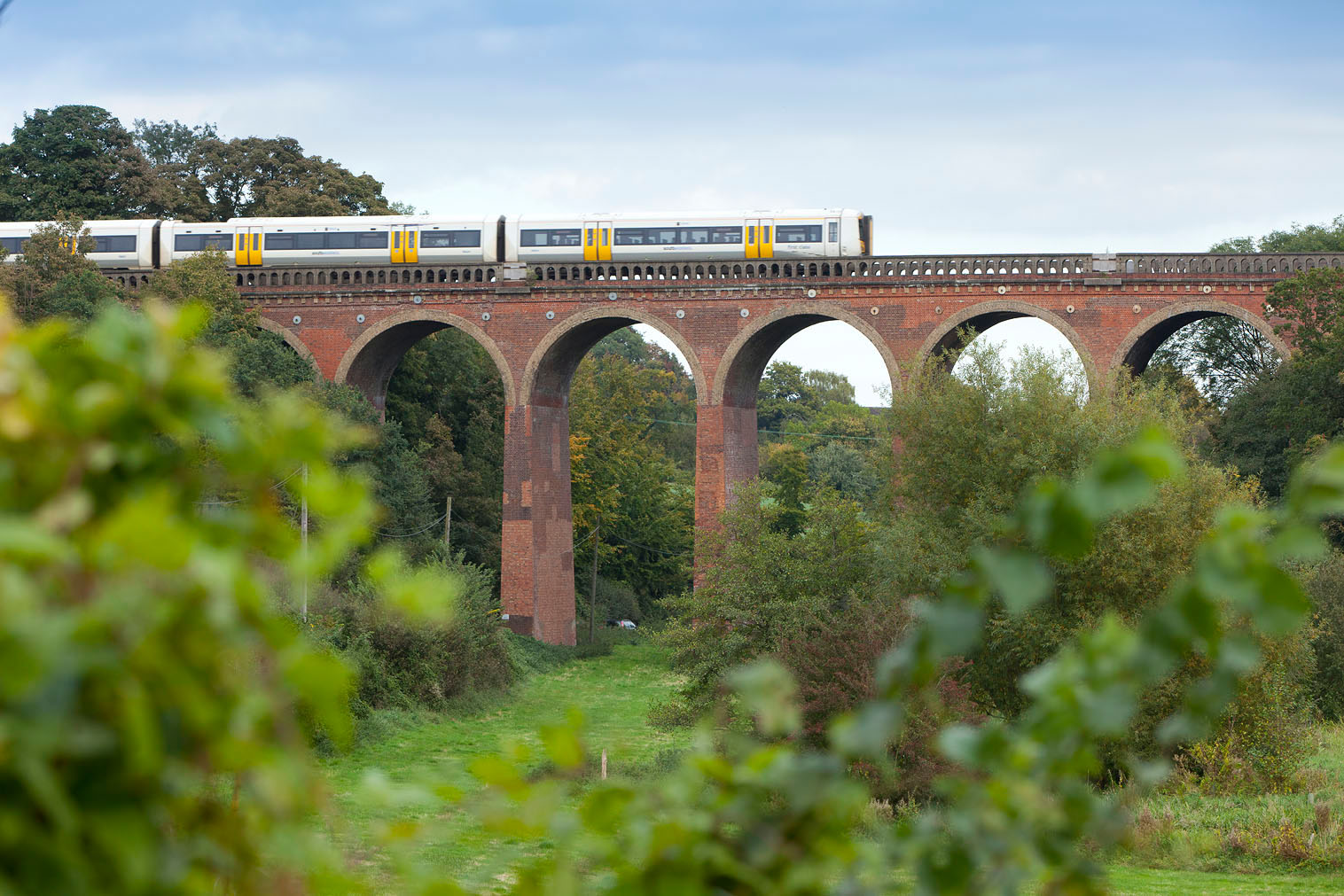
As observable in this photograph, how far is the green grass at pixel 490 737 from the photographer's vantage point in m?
13.0

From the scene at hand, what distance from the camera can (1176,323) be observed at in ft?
99.6

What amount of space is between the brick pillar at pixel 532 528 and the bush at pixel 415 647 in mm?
5419

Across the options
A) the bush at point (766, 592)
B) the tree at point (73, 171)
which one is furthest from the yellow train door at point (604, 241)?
the tree at point (73, 171)

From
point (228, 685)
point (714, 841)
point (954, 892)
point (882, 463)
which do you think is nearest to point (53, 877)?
point (228, 685)

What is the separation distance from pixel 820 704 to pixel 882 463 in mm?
6275

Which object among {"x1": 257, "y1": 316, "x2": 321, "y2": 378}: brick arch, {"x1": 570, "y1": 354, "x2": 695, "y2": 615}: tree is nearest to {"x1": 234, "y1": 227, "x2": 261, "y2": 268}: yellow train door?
{"x1": 257, "y1": 316, "x2": 321, "y2": 378}: brick arch

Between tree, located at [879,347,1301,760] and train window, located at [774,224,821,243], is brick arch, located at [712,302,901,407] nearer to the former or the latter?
train window, located at [774,224,821,243]

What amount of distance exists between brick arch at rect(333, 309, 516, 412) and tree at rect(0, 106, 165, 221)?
11384 mm

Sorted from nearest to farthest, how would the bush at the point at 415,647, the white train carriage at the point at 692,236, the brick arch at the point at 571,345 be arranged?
the bush at the point at 415,647
the white train carriage at the point at 692,236
the brick arch at the point at 571,345

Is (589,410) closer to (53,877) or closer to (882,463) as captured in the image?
(882,463)

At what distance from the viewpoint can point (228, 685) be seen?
1173 mm

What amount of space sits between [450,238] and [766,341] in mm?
8796

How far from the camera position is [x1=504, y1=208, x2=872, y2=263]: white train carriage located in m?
31.5

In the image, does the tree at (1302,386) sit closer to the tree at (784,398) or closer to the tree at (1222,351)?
the tree at (1222,351)
